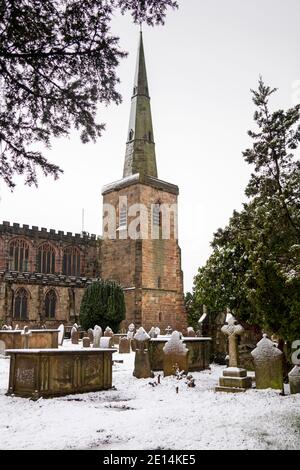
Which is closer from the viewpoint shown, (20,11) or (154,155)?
(20,11)

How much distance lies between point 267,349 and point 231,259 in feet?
16.5

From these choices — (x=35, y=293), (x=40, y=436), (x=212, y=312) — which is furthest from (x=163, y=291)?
(x=40, y=436)

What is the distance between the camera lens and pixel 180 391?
29.5 ft

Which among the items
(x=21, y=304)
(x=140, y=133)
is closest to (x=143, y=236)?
(x=140, y=133)

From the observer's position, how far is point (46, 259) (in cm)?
3784

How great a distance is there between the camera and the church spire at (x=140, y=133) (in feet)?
119

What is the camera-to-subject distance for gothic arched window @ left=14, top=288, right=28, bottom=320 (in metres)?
31.4

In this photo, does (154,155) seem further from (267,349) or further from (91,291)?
(267,349)

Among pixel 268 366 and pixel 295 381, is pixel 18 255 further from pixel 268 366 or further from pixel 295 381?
pixel 295 381

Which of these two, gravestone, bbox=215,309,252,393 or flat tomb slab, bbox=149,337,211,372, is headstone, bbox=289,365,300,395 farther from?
flat tomb slab, bbox=149,337,211,372

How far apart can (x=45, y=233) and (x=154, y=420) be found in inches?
1324

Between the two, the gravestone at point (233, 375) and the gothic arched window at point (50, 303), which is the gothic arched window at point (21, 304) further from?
the gravestone at point (233, 375)

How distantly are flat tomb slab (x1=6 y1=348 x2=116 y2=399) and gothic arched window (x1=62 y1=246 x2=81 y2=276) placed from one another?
30.6m

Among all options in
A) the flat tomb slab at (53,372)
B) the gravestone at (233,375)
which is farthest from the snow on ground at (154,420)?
the gravestone at (233,375)
